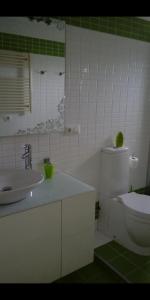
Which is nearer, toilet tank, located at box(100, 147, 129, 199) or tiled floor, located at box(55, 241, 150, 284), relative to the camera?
tiled floor, located at box(55, 241, 150, 284)

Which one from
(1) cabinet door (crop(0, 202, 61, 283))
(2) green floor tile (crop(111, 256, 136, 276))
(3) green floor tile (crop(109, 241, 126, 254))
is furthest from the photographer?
(3) green floor tile (crop(109, 241, 126, 254))

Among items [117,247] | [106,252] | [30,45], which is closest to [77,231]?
[106,252]

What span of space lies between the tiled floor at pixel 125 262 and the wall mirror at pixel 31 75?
1.18 meters

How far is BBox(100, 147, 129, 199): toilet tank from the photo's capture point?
85.9 inches

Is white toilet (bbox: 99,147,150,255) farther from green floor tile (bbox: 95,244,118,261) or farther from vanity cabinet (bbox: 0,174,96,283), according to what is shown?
vanity cabinet (bbox: 0,174,96,283)

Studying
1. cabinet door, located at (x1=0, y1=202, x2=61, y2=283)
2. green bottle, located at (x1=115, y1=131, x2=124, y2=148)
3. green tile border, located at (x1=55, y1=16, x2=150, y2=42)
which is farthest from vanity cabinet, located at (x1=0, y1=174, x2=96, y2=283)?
green tile border, located at (x1=55, y1=16, x2=150, y2=42)

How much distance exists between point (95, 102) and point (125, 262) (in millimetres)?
1424

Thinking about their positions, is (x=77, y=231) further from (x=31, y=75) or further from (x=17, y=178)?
(x=31, y=75)

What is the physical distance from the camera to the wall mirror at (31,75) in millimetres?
1578

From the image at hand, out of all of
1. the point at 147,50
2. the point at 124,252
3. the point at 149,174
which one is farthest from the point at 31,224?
the point at 147,50

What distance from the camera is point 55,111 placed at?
74.1 inches

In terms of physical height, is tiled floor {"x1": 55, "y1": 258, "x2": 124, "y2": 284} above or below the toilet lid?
below

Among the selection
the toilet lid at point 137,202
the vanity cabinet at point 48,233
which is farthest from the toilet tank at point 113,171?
the vanity cabinet at point 48,233

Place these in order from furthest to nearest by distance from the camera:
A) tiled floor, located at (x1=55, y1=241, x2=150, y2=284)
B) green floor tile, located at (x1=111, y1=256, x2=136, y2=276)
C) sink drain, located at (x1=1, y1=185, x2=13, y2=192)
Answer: green floor tile, located at (x1=111, y1=256, x2=136, y2=276), tiled floor, located at (x1=55, y1=241, x2=150, y2=284), sink drain, located at (x1=1, y1=185, x2=13, y2=192)
